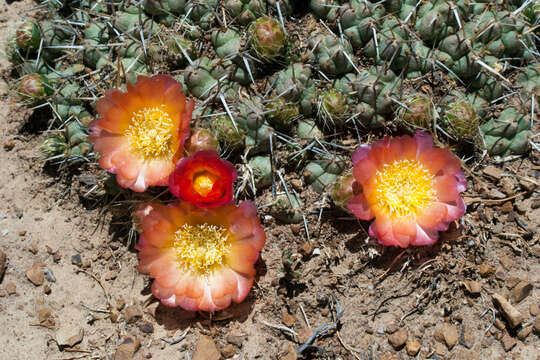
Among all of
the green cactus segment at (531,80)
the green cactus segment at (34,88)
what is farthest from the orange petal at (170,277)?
the green cactus segment at (531,80)

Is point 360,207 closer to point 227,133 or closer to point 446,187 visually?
point 446,187

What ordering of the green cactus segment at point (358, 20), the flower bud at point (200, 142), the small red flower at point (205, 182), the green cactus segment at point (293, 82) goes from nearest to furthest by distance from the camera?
1. the small red flower at point (205, 182)
2. the flower bud at point (200, 142)
3. the green cactus segment at point (293, 82)
4. the green cactus segment at point (358, 20)

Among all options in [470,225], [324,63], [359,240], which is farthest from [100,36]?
[470,225]

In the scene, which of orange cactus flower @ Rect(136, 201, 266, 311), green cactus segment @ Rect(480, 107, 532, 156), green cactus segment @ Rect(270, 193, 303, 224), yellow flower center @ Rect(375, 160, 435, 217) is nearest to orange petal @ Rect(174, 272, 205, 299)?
orange cactus flower @ Rect(136, 201, 266, 311)

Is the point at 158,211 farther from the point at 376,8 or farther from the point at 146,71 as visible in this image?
the point at 376,8

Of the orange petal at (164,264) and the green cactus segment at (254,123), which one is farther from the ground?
the green cactus segment at (254,123)

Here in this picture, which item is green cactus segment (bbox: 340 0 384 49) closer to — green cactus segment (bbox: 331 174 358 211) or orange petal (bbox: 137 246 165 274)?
green cactus segment (bbox: 331 174 358 211)

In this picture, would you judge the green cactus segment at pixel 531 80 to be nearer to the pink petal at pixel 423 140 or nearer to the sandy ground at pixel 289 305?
the sandy ground at pixel 289 305
